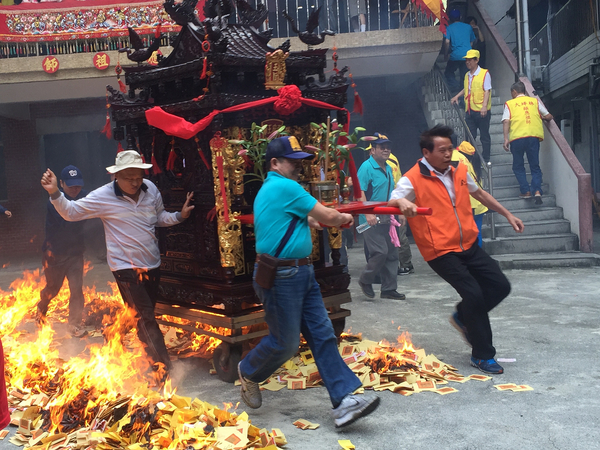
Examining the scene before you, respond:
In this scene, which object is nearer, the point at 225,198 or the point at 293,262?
the point at 293,262

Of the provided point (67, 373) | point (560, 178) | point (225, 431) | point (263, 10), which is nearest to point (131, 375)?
point (67, 373)

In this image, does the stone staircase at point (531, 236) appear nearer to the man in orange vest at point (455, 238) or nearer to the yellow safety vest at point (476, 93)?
the yellow safety vest at point (476, 93)

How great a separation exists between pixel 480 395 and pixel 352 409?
1.17 m

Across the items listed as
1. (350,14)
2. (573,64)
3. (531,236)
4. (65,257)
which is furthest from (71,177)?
(573,64)

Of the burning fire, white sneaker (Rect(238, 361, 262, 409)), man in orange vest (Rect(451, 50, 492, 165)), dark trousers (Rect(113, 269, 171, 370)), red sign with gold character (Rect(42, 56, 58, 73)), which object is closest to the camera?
the burning fire

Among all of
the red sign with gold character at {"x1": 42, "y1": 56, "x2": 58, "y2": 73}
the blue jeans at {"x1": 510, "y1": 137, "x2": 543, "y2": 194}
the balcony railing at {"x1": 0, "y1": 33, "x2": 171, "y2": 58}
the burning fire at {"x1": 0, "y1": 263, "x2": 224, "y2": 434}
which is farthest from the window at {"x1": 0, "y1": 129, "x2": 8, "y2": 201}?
the blue jeans at {"x1": 510, "y1": 137, "x2": 543, "y2": 194}

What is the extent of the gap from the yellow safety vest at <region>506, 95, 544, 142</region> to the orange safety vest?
6.50 m

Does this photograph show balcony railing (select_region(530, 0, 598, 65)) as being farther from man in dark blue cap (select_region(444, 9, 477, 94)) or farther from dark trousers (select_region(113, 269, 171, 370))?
dark trousers (select_region(113, 269, 171, 370))

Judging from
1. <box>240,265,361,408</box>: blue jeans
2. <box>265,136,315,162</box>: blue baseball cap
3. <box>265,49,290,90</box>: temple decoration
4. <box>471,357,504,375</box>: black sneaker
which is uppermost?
<box>265,49,290,90</box>: temple decoration

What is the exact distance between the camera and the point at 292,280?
14.4 ft

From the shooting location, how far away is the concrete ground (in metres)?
4.03

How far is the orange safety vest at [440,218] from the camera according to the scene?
5371 millimetres

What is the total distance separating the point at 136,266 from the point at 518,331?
3.95 metres

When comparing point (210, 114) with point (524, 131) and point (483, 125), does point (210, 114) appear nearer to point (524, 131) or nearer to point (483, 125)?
point (524, 131)
